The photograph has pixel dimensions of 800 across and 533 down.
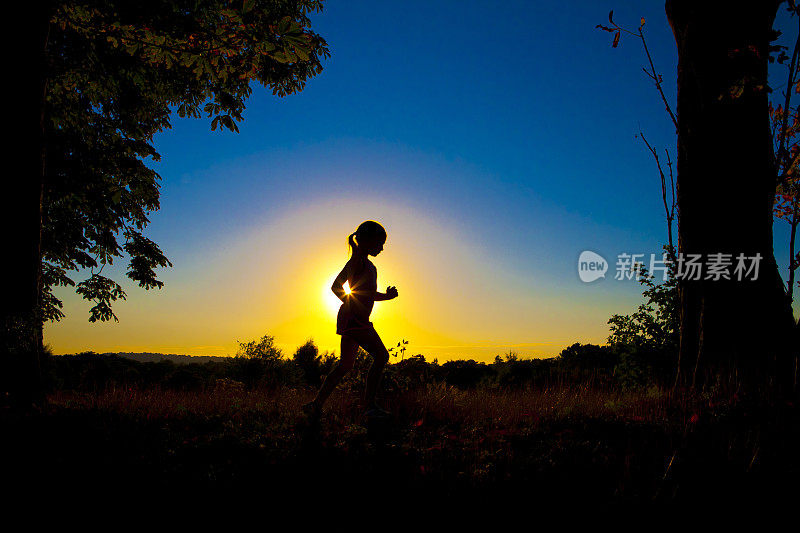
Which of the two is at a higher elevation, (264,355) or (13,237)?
(13,237)

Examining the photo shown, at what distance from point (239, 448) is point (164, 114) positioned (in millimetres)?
11588

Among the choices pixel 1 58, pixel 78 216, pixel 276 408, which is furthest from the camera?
pixel 78 216

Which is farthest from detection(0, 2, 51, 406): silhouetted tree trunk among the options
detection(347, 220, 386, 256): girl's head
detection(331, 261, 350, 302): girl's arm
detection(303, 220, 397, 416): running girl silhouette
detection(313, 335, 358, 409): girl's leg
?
detection(347, 220, 386, 256): girl's head

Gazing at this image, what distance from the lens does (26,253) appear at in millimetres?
5699

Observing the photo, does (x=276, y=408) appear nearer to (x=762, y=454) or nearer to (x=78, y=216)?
(x=762, y=454)

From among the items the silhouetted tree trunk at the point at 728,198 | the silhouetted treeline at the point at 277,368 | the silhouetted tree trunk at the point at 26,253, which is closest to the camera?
the silhouetted tree trunk at the point at 26,253

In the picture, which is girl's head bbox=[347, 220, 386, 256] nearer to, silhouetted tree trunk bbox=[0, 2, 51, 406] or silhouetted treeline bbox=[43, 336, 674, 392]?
silhouetted tree trunk bbox=[0, 2, 51, 406]

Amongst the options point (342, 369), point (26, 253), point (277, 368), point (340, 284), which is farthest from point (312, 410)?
point (277, 368)

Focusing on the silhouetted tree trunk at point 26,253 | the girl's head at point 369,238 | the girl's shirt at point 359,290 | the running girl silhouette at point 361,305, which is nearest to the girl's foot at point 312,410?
→ the running girl silhouette at point 361,305

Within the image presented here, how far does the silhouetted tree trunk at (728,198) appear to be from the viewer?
6.09 metres

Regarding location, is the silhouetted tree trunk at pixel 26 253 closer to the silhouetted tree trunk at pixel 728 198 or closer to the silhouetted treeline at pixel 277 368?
the silhouetted treeline at pixel 277 368

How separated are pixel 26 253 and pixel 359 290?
4228 mm

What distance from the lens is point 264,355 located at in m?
12.7

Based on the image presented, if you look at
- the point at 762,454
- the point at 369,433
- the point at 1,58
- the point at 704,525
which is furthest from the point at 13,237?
the point at 762,454
